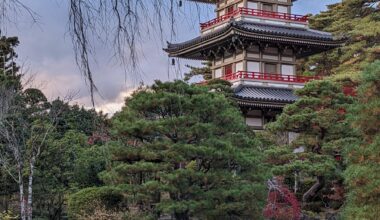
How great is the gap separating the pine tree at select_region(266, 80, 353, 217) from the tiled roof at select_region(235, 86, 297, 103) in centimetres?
335

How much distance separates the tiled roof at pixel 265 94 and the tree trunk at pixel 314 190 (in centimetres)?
386

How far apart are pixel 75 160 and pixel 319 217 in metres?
7.49

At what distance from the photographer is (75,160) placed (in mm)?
17047

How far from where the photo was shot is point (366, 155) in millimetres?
9656

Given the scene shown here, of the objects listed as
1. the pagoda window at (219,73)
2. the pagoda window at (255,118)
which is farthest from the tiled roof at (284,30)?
the pagoda window at (255,118)

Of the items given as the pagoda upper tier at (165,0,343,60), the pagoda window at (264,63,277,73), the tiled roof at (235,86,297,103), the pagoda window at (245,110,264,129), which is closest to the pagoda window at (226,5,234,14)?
the pagoda upper tier at (165,0,343,60)

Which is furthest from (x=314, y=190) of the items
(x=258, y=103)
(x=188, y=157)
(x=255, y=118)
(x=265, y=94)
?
(x=188, y=157)

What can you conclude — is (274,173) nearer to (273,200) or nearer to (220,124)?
(273,200)

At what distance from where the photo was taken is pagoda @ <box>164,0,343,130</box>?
18.6m

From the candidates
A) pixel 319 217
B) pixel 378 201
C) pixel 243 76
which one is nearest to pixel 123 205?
pixel 319 217

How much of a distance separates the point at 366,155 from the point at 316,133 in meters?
4.43

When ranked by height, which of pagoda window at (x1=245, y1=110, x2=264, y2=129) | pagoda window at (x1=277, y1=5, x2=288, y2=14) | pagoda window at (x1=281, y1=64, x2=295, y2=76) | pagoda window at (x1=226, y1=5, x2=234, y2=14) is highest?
pagoda window at (x1=226, y1=5, x2=234, y2=14)

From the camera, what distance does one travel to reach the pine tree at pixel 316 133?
13.3 m

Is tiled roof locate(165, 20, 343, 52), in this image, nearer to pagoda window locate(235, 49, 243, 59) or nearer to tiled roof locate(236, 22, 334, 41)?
tiled roof locate(236, 22, 334, 41)
